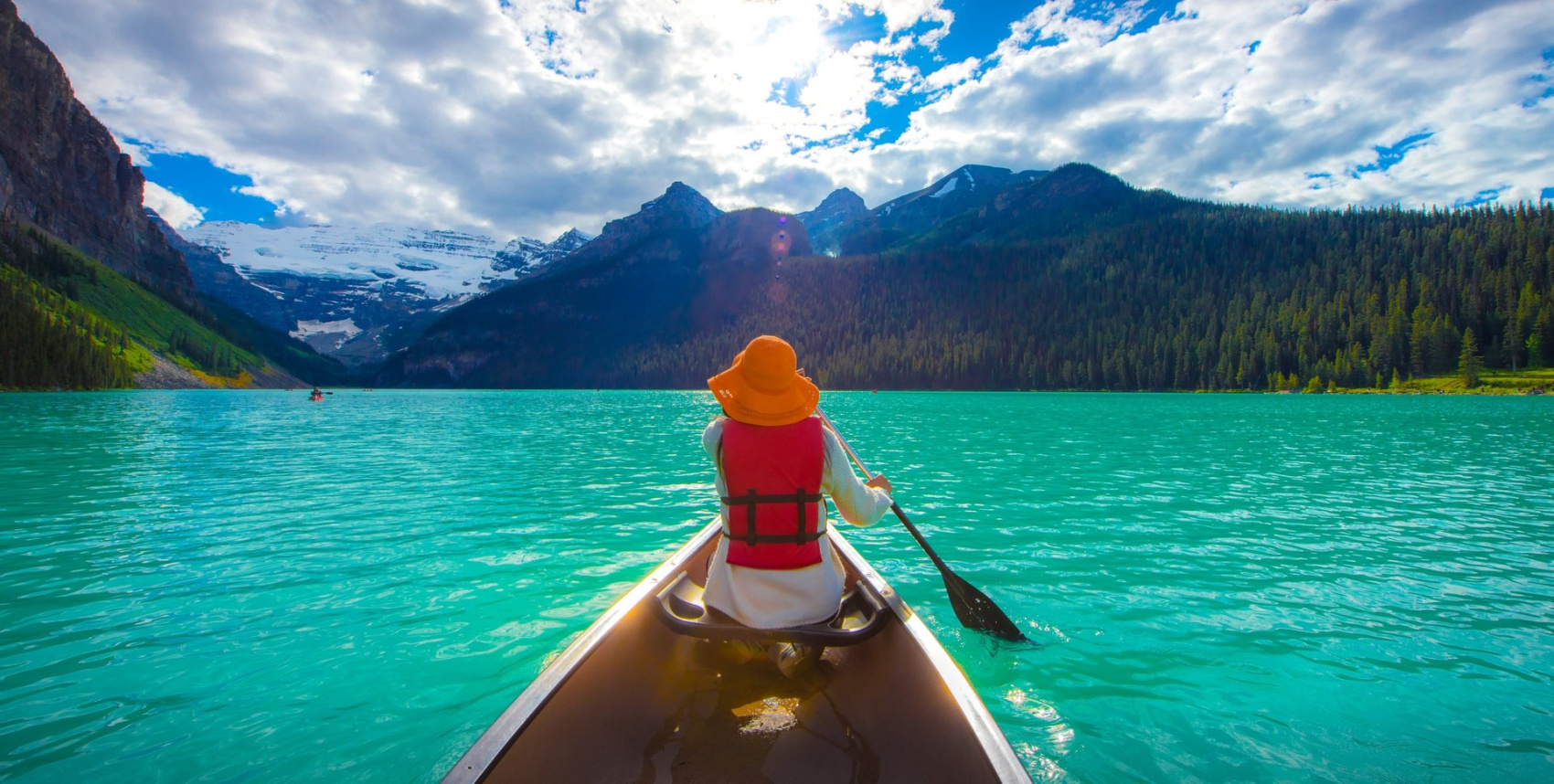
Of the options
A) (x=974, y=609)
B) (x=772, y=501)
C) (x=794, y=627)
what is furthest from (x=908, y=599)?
(x=772, y=501)

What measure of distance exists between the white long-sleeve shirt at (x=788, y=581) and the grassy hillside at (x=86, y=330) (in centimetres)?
14049

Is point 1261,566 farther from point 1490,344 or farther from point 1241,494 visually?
point 1490,344

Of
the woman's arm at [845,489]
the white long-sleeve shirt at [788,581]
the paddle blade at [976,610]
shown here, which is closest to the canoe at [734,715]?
the white long-sleeve shirt at [788,581]

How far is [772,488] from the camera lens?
5000mm

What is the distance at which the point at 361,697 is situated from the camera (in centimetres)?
671

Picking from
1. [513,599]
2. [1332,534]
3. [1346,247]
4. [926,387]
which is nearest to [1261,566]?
[1332,534]

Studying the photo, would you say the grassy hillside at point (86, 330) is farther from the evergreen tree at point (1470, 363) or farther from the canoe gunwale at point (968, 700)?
the evergreen tree at point (1470, 363)

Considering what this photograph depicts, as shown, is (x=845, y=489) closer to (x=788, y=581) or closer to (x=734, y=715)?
(x=788, y=581)

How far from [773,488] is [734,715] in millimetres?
1756

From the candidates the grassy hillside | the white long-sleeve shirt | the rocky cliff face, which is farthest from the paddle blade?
the rocky cliff face

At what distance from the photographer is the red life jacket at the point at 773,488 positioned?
4965 mm

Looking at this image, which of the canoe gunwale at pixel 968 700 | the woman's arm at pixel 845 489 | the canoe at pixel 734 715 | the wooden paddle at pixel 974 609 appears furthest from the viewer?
A: the wooden paddle at pixel 974 609

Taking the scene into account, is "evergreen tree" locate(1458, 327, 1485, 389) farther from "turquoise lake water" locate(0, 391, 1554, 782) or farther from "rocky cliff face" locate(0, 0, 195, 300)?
"rocky cliff face" locate(0, 0, 195, 300)

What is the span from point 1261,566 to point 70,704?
16.4m
